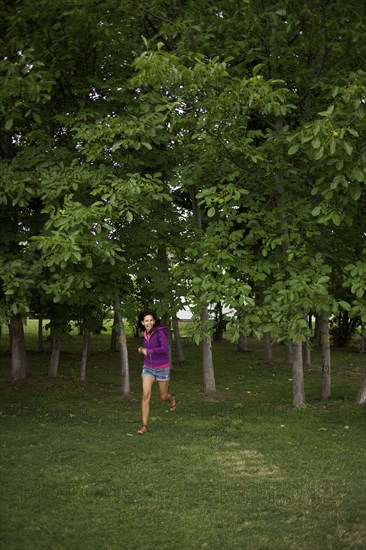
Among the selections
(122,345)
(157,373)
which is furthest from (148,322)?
(122,345)

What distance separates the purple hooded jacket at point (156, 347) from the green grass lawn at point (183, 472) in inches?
43.8

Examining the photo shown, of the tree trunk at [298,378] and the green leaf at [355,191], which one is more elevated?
the green leaf at [355,191]

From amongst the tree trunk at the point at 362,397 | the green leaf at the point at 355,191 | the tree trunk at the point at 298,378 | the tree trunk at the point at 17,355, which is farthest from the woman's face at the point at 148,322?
the tree trunk at the point at 17,355

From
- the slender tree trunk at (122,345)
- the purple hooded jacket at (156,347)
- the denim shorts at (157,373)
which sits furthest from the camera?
the slender tree trunk at (122,345)

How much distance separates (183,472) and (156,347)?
6.97 feet

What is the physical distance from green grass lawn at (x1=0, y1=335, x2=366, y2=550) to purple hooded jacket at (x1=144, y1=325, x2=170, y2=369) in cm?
111

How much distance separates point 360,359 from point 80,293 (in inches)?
554

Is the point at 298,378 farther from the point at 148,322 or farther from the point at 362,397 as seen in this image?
the point at 148,322

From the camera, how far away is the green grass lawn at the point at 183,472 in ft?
18.3

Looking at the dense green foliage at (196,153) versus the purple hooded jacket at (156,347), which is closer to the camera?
the dense green foliage at (196,153)

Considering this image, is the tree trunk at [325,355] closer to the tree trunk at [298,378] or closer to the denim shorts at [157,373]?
the tree trunk at [298,378]

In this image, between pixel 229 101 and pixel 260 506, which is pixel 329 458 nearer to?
pixel 260 506

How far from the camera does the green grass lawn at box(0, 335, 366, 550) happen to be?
5.57 metres

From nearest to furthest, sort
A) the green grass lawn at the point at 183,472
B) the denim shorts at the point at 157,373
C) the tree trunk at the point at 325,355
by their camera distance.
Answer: the green grass lawn at the point at 183,472
the denim shorts at the point at 157,373
the tree trunk at the point at 325,355
